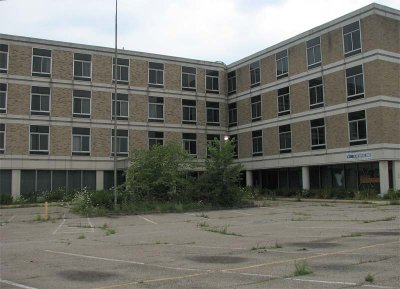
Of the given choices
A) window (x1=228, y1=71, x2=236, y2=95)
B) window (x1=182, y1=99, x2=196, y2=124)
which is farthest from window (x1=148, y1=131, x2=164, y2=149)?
window (x1=228, y1=71, x2=236, y2=95)

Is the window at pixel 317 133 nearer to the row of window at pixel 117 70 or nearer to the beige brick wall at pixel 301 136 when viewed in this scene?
the beige brick wall at pixel 301 136

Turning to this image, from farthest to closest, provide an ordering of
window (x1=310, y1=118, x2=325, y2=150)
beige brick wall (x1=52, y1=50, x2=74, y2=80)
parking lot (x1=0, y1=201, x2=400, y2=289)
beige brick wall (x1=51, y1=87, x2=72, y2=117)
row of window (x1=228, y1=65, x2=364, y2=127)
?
beige brick wall (x1=52, y1=50, x2=74, y2=80) → beige brick wall (x1=51, y1=87, x2=72, y2=117) → window (x1=310, y1=118, x2=325, y2=150) → row of window (x1=228, y1=65, x2=364, y2=127) → parking lot (x1=0, y1=201, x2=400, y2=289)

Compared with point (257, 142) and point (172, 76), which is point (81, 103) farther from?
point (257, 142)

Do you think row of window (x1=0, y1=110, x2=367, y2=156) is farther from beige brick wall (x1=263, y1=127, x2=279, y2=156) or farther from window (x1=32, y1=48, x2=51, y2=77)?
window (x1=32, y1=48, x2=51, y2=77)

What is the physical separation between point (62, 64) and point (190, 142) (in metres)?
14.3

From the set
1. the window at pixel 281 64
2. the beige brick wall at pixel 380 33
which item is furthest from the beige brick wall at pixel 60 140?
the beige brick wall at pixel 380 33

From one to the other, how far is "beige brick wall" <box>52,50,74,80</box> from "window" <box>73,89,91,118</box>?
5.35ft

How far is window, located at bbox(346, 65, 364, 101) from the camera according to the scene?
37.6 metres

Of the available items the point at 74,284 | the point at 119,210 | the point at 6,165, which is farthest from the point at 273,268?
the point at 6,165

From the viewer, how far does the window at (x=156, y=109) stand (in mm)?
48281

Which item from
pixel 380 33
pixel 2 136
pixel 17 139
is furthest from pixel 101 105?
pixel 380 33

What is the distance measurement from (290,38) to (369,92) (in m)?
10.4

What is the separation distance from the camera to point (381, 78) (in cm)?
3612

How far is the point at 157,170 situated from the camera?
32.7 meters
